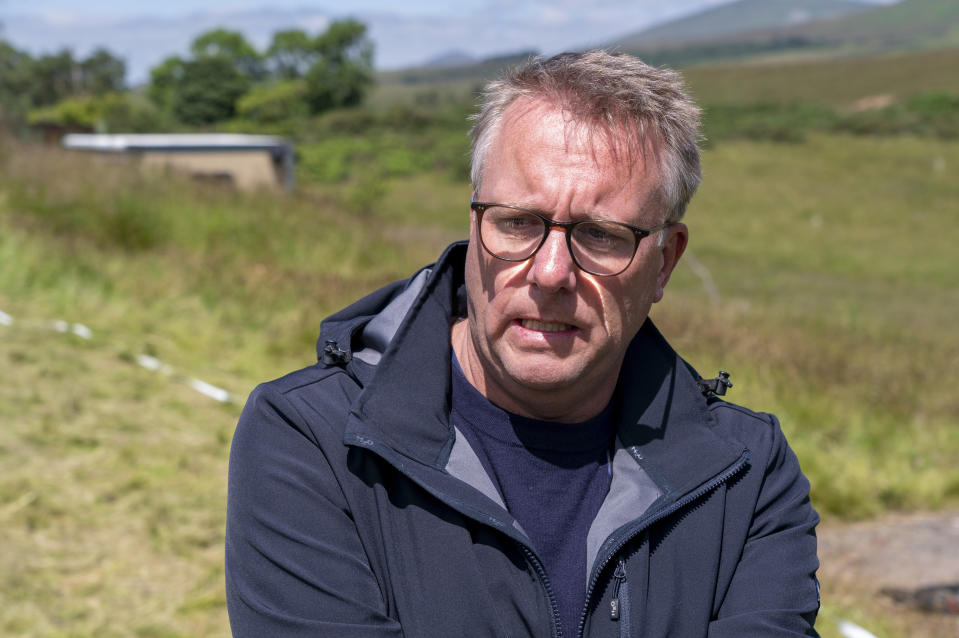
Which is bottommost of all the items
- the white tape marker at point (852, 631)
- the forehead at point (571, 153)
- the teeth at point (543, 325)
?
the white tape marker at point (852, 631)

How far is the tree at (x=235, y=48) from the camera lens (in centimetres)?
8488

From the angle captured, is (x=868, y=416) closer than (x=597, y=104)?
No

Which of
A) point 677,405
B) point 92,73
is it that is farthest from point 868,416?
point 92,73

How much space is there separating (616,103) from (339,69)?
82.0 meters

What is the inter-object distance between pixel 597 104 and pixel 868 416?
5.64m

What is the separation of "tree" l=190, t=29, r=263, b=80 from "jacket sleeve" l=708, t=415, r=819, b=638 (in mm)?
87318

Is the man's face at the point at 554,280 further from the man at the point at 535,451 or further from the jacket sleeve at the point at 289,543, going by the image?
the jacket sleeve at the point at 289,543

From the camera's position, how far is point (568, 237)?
1.58 m

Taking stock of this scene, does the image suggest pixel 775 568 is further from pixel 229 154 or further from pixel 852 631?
pixel 229 154

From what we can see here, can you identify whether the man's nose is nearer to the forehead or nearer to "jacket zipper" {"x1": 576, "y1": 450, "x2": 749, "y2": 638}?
the forehead

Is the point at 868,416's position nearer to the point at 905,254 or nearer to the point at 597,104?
the point at 597,104

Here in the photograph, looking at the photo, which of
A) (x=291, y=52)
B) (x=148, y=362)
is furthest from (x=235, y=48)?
(x=148, y=362)

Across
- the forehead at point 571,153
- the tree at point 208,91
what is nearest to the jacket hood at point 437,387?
the forehead at point 571,153

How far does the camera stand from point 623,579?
1.58 meters
